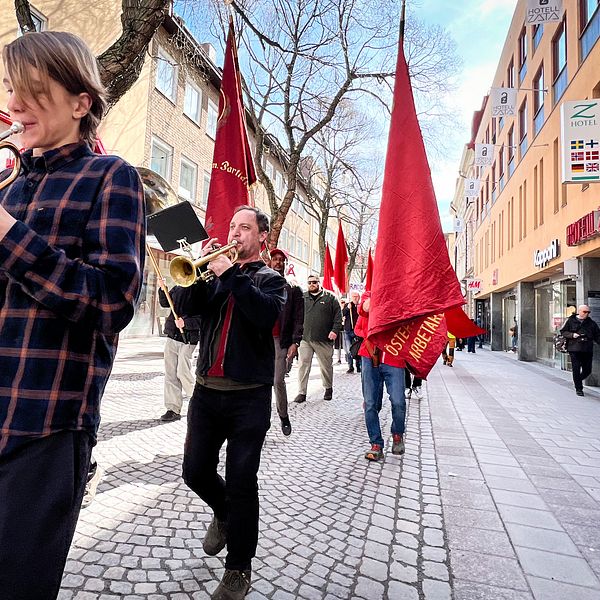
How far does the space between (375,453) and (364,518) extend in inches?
59.3

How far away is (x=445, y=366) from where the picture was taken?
52.4 feet

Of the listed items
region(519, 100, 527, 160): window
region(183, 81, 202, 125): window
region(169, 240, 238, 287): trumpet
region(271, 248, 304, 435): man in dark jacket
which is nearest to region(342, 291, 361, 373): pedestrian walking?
region(271, 248, 304, 435): man in dark jacket

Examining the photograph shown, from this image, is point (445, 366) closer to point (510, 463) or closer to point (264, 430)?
point (510, 463)

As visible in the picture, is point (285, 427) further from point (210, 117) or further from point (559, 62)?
point (210, 117)

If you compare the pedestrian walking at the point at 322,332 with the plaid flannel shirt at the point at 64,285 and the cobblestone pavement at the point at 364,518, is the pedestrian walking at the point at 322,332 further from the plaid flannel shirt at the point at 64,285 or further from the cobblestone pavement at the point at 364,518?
the plaid flannel shirt at the point at 64,285

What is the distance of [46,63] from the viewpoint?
1214mm

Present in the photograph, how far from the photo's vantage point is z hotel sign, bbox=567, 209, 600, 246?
456 inches

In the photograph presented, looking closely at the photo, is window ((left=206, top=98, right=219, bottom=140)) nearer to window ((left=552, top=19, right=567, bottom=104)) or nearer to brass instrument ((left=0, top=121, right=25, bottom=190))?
window ((left=552, top=19, right=567, bottom=104))

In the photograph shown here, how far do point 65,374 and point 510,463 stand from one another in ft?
16.6

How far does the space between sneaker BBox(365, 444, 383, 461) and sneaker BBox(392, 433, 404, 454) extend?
0.85 ft

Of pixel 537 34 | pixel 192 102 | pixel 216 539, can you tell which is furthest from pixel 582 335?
pixel 192 102

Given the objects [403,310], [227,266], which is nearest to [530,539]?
[403,310]

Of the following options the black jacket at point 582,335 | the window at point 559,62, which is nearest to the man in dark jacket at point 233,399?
the black jacket at point 582,335

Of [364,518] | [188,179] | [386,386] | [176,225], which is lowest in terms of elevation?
[364,518]
